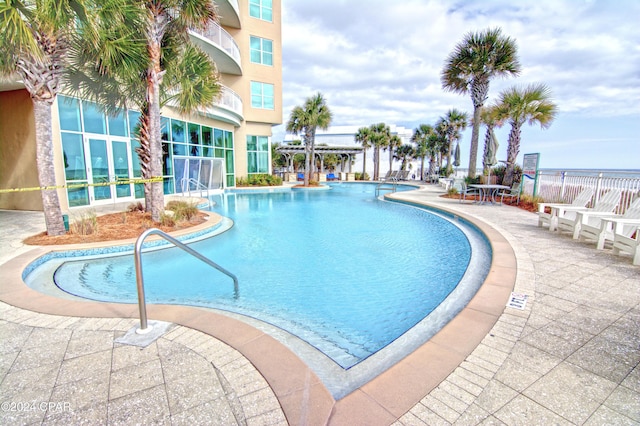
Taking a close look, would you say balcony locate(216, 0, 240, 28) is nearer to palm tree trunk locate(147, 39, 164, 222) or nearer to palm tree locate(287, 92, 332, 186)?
palm tree locate(287, 92, 332, 186)

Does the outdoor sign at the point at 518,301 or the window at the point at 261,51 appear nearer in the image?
the outdoor sign at the point at 518,301

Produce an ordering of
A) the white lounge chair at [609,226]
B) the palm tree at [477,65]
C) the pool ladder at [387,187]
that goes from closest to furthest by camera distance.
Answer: the white lounge chair at [609,226] < the palm tree at [477,65] < the pool ladder at [387,187]

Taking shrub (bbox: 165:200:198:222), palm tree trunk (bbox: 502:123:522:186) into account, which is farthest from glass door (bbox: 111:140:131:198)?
palm tree trunk (bbox: 502:123:522:186)

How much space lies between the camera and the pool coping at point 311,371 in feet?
5.92

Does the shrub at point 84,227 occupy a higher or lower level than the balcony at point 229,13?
lower

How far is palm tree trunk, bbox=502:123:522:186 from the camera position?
13062 mm

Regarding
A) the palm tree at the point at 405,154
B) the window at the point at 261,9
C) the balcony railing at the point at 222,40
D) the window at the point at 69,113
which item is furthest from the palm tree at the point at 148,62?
the palm tree at the point at 405,154

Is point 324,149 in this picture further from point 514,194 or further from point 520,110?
point 514,194

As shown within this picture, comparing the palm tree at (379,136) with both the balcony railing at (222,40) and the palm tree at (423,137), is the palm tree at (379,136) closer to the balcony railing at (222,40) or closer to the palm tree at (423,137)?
the palm tree at (423,137)

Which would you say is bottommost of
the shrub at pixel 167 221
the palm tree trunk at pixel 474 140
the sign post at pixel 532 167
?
the shrub at pixel 167 221

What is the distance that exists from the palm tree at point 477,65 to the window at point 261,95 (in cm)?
1182

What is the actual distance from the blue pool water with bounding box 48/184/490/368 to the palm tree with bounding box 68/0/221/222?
2914 mm

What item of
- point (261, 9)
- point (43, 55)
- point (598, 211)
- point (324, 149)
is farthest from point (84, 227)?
point (324, 149)

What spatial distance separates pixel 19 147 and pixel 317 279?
10966 mm
